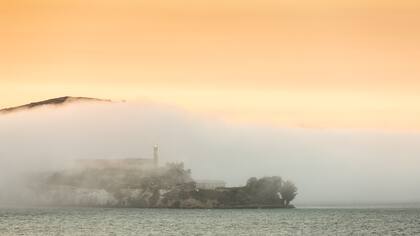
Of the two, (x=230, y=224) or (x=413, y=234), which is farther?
(x=230, y=224)

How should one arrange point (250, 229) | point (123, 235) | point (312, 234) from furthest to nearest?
point (250, 229), point (312, 234), point (123, 235)

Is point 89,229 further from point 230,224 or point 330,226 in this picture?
point 330,226

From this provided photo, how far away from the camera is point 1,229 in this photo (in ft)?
420

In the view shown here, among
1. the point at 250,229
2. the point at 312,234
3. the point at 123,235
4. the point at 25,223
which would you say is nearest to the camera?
the point at 123,235

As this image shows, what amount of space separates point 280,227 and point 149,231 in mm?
23869

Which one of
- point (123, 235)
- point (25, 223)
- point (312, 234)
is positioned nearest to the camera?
point (123, 235)

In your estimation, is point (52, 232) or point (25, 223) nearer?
point (52, 232)

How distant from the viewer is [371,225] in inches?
6088

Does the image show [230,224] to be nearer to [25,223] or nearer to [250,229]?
[250,229]

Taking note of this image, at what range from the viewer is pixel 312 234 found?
127m

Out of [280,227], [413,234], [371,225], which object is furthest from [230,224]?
[413,234]

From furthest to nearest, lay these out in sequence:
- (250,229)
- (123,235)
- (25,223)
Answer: (25,223) < (250,229) < (123,235)

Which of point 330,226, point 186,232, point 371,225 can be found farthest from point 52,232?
point 371,225

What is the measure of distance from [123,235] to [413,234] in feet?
135
